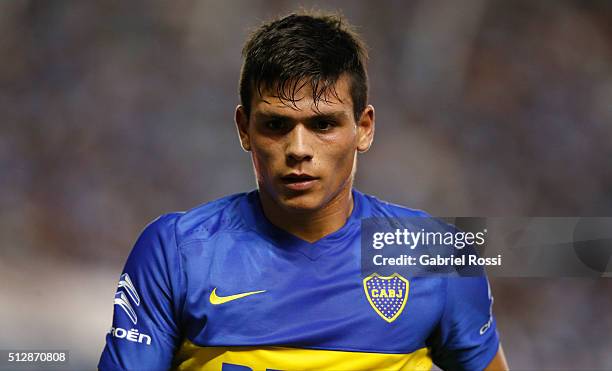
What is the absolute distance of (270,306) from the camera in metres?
2.54

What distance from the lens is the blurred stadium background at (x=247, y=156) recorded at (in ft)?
16.5

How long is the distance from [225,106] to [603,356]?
8.42 feet

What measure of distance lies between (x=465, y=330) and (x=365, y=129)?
0.68 m

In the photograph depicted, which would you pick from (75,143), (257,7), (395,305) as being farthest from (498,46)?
(395,305)

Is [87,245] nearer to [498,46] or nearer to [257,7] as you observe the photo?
[257,7]

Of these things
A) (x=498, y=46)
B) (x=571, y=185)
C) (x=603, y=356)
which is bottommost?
(x=603, y=356)

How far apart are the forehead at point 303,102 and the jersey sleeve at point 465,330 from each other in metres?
0.66

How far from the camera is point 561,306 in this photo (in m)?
5.11

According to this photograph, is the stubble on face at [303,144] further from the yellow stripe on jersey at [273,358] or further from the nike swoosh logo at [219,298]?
the yellow stripe on jersey at [273,358]

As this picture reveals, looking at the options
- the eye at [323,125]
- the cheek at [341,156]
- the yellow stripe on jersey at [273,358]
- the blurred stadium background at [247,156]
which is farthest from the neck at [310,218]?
the blurred stadium background at [247,156]

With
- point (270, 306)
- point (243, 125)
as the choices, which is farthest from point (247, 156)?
point (270, 306)

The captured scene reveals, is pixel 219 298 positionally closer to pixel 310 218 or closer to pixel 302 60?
pixel 310 218

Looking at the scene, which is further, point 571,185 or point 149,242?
point 571,185

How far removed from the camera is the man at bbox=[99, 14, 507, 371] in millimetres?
2439
